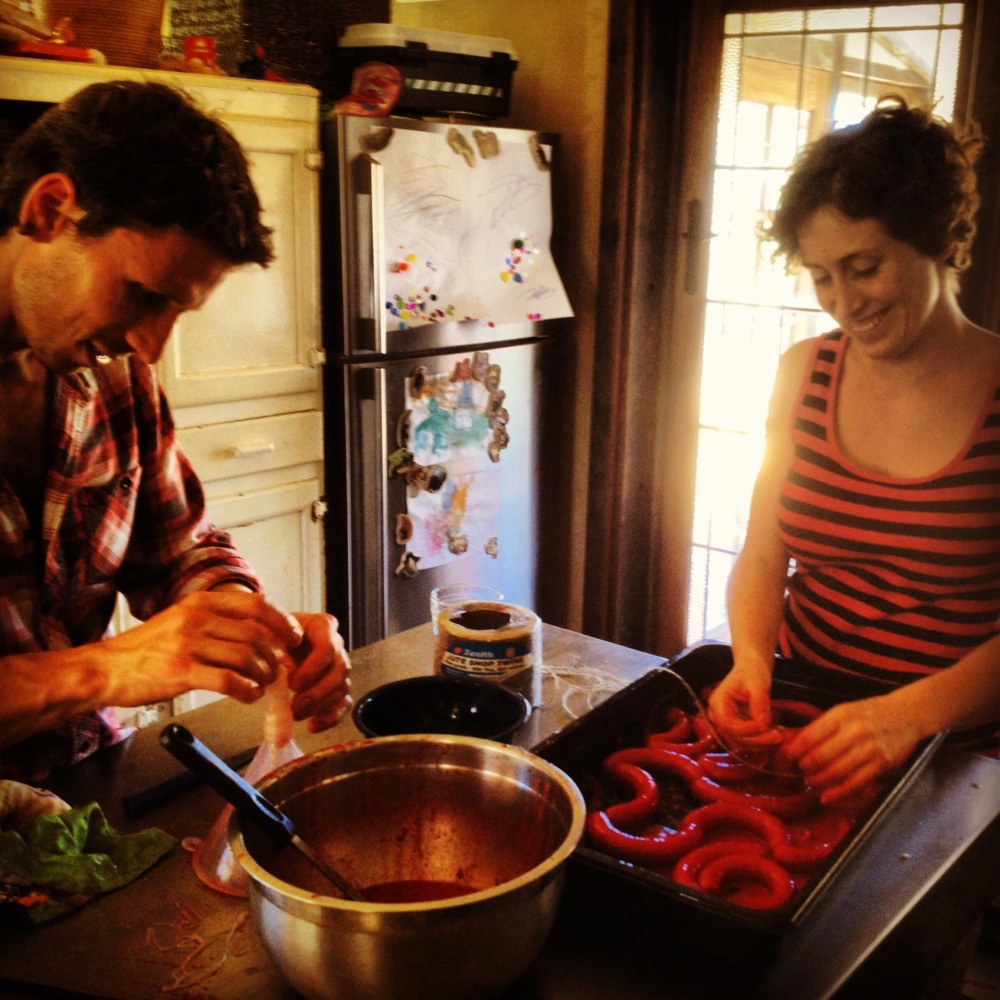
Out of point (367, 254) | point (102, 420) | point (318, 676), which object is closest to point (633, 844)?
point (318, 676)

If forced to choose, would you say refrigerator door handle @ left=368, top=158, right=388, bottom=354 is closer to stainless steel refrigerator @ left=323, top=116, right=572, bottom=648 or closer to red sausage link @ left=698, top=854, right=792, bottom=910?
stainless steel refrigerator @ left=323, top=116, right=572, bottom=648

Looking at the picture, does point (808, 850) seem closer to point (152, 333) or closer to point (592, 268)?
point (152, 333)

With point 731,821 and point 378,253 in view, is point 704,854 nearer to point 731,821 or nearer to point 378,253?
point 731,821

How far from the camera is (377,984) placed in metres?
Answer: 0.72

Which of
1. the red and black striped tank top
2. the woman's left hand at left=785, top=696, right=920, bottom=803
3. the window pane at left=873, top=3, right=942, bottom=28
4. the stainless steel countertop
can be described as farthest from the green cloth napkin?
the window pane at left=873, top=3, right=942, bottom=28

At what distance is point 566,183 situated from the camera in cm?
290

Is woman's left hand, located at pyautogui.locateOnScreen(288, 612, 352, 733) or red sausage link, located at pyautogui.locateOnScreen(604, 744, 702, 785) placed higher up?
woman's left hand, located at pyautogui.locateOnScreen(288, 612, 352, 733)

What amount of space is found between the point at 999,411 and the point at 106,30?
1793 mm

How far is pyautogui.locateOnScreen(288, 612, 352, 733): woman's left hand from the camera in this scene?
1.13 metres

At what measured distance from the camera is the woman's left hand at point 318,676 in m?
1.13

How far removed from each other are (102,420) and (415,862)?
681mm

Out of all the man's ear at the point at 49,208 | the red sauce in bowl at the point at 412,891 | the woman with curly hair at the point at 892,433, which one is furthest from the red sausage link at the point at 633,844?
the man's ear at the point at 49,208

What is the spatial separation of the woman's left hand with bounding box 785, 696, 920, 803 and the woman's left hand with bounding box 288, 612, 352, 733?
0.48m

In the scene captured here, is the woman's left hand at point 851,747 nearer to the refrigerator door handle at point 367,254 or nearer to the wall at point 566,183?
the refrigerator door handle at point 367,254
